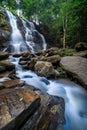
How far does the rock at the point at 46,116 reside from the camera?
3.53 metres

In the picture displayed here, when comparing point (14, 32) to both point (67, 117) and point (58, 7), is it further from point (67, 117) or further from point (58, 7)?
point (67, 117)

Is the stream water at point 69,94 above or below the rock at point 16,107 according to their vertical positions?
below

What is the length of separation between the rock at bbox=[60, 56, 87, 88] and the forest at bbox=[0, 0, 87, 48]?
418 cm

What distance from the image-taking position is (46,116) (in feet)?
12.8

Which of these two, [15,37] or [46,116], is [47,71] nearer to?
[46,116]

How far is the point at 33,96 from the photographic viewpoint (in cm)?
389

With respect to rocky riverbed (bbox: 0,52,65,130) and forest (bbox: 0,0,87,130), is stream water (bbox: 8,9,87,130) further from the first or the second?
rocky riverbed (bbox: 0,52,65,130)

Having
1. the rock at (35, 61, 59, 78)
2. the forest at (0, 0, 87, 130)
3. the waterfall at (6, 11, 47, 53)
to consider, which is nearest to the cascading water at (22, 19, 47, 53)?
the waterfall at (6, 11, 47, 53)

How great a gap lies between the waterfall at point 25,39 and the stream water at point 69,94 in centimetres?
960

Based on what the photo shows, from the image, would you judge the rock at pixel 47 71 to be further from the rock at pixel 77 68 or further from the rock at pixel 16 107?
the rock at pixel 16 107

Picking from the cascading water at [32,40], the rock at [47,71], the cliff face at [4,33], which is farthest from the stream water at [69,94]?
the cascading water at [32,40]

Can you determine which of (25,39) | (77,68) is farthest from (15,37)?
(77,68)

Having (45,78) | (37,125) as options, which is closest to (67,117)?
(37,125)

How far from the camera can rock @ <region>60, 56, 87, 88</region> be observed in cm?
705
